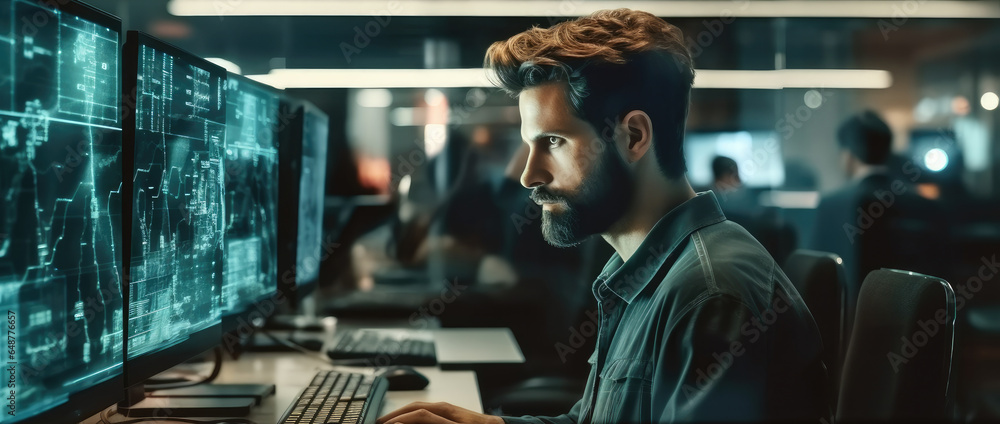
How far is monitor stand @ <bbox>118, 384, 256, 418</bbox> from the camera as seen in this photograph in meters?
1.24

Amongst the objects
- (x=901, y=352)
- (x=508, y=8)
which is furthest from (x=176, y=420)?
(x=508, y=8)

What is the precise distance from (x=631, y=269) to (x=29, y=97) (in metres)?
0.89

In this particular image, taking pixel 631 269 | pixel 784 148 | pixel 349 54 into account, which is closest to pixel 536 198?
pixel 631 269

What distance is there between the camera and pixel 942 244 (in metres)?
4.22

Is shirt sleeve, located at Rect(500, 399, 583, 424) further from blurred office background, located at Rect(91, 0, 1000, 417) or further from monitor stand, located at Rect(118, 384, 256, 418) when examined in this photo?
blurred office background, located at Rect(91, 0, 1000, 417)

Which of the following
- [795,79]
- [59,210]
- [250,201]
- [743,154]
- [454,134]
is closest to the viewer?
[59,210]

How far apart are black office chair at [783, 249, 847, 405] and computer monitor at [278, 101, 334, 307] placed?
4.11 ft

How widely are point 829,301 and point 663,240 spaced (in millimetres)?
669

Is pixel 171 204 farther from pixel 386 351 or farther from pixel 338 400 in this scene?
pixel 386 351

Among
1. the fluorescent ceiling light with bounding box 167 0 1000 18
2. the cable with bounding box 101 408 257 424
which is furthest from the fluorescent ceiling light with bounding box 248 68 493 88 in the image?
the cable with bounding box 101 408 257 424

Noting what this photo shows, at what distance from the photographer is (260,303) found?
1580 millimetres

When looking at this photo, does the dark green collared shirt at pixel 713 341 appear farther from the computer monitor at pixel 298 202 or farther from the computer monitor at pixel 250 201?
the computer monitor at pixel 298 202

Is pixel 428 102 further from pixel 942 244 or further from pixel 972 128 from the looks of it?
pixel 972 128

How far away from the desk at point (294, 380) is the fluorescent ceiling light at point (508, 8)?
74.4 inches
